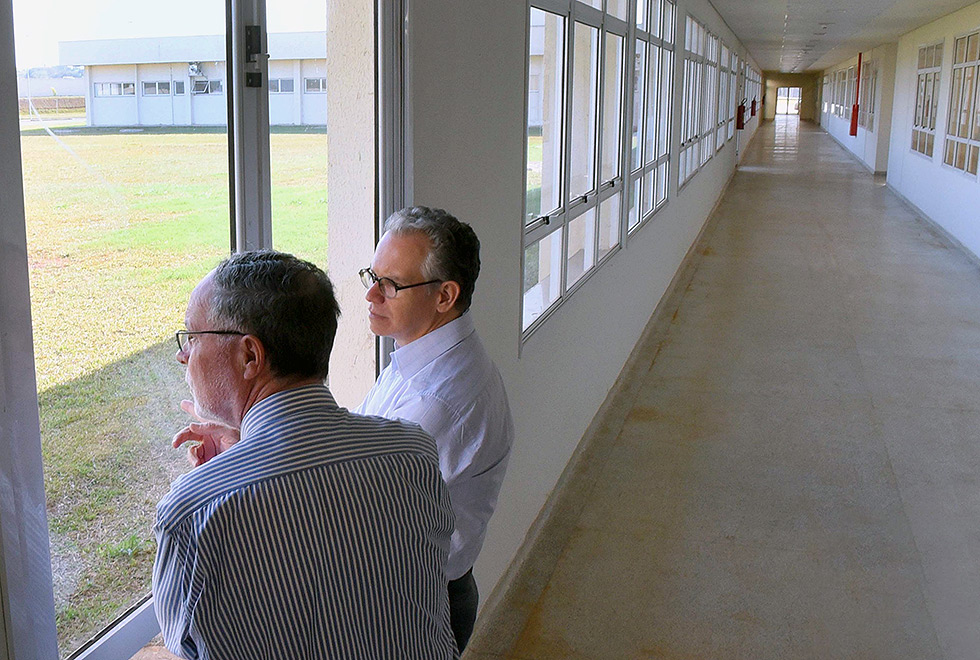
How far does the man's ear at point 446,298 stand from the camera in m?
1.98

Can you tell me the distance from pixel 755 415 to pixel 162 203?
491 cm

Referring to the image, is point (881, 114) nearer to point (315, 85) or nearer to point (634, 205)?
point (634, 205)

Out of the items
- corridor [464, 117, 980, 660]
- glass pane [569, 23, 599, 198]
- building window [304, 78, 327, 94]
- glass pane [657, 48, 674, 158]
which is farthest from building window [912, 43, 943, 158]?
building window [304, 78, 327, 94]

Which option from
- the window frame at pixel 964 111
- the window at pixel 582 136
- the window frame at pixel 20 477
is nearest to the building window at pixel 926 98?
the window frame at pixel 964 111

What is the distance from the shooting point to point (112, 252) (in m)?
1.69

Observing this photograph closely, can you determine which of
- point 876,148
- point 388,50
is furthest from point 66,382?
point 876,148

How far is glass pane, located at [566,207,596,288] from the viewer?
4893 mm

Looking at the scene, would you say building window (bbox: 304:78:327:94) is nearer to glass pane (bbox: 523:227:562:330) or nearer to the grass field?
the grass field

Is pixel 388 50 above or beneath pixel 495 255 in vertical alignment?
above

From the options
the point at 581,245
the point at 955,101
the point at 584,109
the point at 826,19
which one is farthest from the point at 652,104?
the point at 826,19

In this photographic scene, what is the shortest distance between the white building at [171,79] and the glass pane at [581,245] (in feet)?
8.91

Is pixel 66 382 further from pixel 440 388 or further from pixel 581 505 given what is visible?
pixel 581 505

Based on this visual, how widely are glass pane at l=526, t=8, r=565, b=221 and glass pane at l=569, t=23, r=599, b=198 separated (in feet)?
1.23

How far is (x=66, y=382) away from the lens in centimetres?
159
